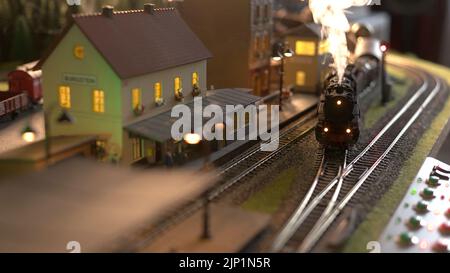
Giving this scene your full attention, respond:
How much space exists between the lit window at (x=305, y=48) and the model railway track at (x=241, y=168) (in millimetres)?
7075

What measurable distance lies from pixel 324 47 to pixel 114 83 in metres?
22.6

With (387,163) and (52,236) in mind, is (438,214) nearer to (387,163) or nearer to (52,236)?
(387,163)

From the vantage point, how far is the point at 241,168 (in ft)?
80.2

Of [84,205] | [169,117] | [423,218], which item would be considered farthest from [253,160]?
[84,205]

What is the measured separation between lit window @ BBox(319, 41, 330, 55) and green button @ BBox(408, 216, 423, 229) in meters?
21.2

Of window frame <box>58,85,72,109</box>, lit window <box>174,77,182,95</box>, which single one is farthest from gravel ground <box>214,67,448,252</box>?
window frame <box>58,85,72,109</box>

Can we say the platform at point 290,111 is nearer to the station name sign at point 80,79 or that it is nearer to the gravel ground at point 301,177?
the gravel ground at point 301,177

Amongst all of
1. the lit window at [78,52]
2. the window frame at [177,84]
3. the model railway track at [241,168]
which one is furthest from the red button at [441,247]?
the lit window at [78,52]

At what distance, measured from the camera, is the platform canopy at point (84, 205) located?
56.0 ft

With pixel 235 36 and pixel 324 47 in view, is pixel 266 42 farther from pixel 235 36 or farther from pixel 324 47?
pixel 324 47

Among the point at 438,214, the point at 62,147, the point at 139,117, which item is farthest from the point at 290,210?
the point at 62,147

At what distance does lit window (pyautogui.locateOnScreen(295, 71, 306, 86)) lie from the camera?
130 ft

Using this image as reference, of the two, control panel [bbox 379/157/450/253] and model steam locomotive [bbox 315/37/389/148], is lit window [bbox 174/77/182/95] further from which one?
control panel [bbox 379/157/450/253]

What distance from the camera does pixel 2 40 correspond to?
130ft
